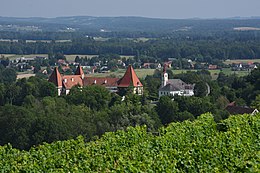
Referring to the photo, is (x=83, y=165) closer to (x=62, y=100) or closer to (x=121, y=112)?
(x=121, y=112)

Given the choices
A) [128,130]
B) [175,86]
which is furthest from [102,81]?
[128,130]

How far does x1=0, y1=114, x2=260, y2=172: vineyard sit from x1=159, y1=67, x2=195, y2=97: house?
159ft

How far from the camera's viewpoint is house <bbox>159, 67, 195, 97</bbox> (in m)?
76.9

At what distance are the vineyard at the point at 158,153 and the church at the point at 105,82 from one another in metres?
46.7

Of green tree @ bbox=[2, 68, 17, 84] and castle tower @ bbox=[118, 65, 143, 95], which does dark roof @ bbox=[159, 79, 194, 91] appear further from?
green tree @ bbox=[2, 68, 17, 84]

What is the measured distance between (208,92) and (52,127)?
2886 cm

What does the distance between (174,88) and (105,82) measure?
26.1ft

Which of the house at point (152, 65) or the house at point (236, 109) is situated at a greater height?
the house at point (236, 109)

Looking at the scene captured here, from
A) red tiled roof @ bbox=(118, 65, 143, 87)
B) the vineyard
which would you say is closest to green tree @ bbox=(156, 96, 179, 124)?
red tiled roof @ bbox=(118, 65, 143, 87)

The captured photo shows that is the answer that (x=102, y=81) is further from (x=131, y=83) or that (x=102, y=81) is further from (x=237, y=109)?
(x=237, y=109)

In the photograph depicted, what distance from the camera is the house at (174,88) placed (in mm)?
76938

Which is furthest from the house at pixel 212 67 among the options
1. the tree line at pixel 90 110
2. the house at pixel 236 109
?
the house at pixel 236 109

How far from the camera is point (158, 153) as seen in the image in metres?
22.7

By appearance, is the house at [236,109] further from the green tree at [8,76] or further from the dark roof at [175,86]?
the green tree at [8,76]
